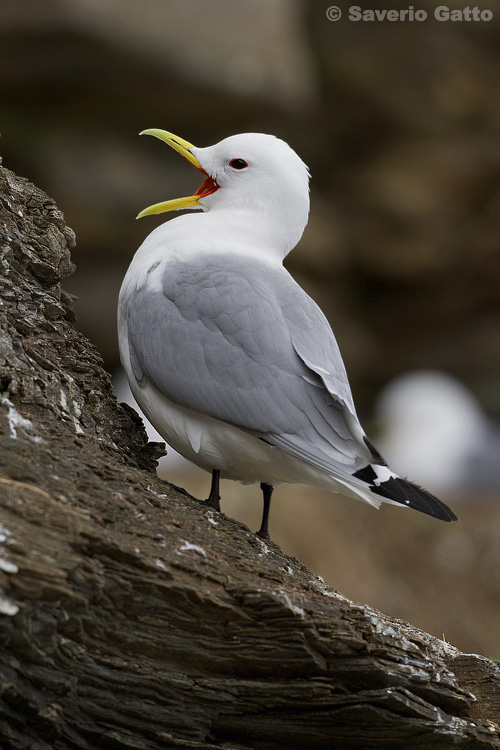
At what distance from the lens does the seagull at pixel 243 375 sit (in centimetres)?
371

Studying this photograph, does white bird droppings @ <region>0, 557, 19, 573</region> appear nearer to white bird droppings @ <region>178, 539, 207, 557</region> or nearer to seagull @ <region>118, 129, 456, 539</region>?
white bird droppings @ <region>178, 539, 207, 557</region>

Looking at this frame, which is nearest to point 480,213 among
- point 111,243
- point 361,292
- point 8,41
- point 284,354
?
point 361,292

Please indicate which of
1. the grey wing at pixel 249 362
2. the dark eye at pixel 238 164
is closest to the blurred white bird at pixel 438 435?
the dark eye at pixel 238 164

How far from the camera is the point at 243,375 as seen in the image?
3.77 metres

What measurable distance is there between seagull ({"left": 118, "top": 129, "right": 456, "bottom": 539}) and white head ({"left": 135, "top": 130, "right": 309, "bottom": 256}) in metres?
0.36

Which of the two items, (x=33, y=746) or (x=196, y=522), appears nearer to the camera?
(x=33, y=746)

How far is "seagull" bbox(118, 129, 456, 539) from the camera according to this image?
371 centimetres

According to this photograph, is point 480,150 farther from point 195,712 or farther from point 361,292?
point 195,712

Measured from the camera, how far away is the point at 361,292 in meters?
15.4

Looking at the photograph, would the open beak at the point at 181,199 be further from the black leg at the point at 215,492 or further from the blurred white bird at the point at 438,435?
the blurred white bird at the point at 438,435

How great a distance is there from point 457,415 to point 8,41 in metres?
7.66

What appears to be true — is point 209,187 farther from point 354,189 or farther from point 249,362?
point 354,189

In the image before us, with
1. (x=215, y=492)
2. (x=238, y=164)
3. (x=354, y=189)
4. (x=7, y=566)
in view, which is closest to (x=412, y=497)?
(x=215, y=492)

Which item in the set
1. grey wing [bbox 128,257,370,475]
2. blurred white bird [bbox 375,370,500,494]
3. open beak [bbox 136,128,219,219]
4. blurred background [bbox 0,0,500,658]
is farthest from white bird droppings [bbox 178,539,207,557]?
blurred white bird [bbox 375,370,500,494]
